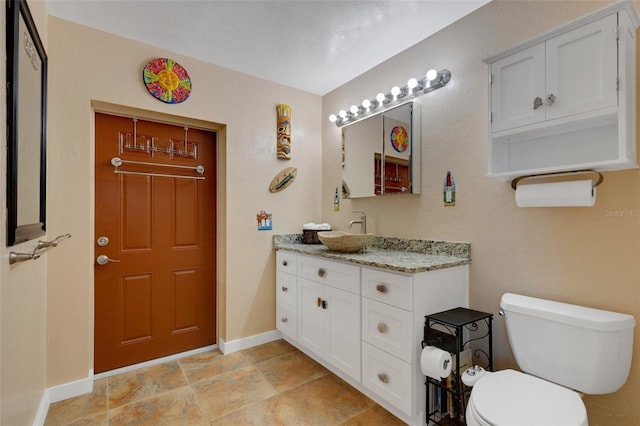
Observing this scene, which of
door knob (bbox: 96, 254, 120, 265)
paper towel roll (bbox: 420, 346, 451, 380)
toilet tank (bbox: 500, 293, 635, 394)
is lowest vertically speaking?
paper towel roll (bbox: 420, 346, 451, 380)

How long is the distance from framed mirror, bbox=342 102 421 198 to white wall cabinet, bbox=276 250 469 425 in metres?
0.73

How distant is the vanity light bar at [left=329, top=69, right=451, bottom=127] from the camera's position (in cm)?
209

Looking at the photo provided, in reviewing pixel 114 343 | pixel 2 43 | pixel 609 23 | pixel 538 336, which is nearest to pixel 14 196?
pixel 2 43

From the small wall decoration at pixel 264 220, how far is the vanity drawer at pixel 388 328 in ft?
4.20

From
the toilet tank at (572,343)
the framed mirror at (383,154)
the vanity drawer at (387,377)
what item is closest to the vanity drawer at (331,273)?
the vanity drawer at (387,377)

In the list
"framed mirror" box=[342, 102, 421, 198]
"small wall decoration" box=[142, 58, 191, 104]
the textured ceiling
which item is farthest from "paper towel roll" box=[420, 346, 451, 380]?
"small wall decoration" box=[142, 58, 191, 104]

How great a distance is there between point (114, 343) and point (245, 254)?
114 cm

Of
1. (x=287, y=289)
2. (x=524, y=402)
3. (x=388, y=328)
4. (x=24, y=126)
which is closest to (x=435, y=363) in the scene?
(x=388, y=328)

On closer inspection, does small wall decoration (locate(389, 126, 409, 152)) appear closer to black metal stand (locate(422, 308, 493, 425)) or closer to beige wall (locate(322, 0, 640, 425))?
beige wall (locate(322, 0, 640, 425))

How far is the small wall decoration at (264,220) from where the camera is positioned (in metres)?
2.82

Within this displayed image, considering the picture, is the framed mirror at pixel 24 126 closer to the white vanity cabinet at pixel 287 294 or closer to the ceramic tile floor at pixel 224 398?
the ceramic tile floor at pixel 224 398

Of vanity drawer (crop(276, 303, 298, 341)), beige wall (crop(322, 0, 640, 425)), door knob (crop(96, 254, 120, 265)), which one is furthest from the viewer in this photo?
vanity drawer (crop(276, 303, 298, 341))

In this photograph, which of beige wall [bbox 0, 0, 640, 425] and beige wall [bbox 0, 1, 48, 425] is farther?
beige wall [bbox 0, 0, 640, 425]

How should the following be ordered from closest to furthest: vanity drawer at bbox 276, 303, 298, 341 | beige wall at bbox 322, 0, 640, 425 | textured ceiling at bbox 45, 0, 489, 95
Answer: beige wall at bbox 322, 0, 640, 425, textured ceiling at bbox 45, 0, 489, 95, vanity drawer at bbox 276, 303, 298, 341
